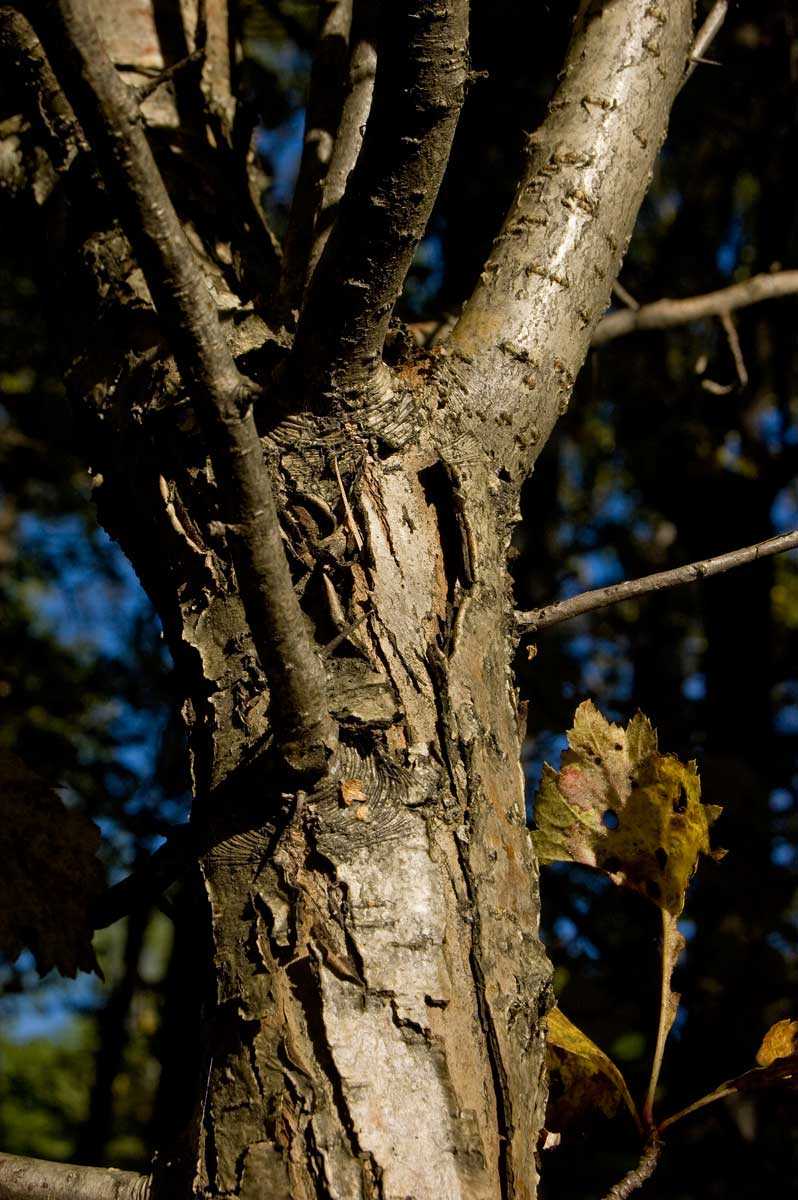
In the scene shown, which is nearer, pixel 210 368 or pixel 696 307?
pixel 210 368

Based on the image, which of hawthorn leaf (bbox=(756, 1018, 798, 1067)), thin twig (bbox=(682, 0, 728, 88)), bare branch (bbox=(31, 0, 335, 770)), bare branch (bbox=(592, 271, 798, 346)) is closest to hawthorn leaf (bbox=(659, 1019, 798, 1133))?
hawthorn leaf (bbox=(756, 1018, 798, 1067))

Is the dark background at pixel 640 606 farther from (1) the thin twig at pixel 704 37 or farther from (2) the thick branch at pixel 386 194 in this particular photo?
(2) the thick branch at pixel 386 194

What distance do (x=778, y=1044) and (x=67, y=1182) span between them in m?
0.89

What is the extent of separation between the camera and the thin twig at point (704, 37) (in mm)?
1810

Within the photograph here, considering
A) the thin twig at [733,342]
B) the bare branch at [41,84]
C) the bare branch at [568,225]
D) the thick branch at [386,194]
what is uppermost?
the thin twig at [733,342]

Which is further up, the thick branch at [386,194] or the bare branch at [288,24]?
the bare branch at [288,24]

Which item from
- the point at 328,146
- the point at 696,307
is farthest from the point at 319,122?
the point at 696,307

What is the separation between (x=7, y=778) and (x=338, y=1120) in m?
0.93

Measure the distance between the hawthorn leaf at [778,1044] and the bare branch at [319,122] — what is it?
124cm

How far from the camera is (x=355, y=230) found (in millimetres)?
1126

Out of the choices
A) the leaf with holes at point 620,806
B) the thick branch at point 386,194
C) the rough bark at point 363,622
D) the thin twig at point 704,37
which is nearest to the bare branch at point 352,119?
the rough bark at point 363,622

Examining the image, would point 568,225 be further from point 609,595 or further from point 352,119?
point 609,595

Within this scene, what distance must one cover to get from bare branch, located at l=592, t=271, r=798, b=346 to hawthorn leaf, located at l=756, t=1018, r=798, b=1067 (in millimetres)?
1620

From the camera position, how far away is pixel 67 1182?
108cm
